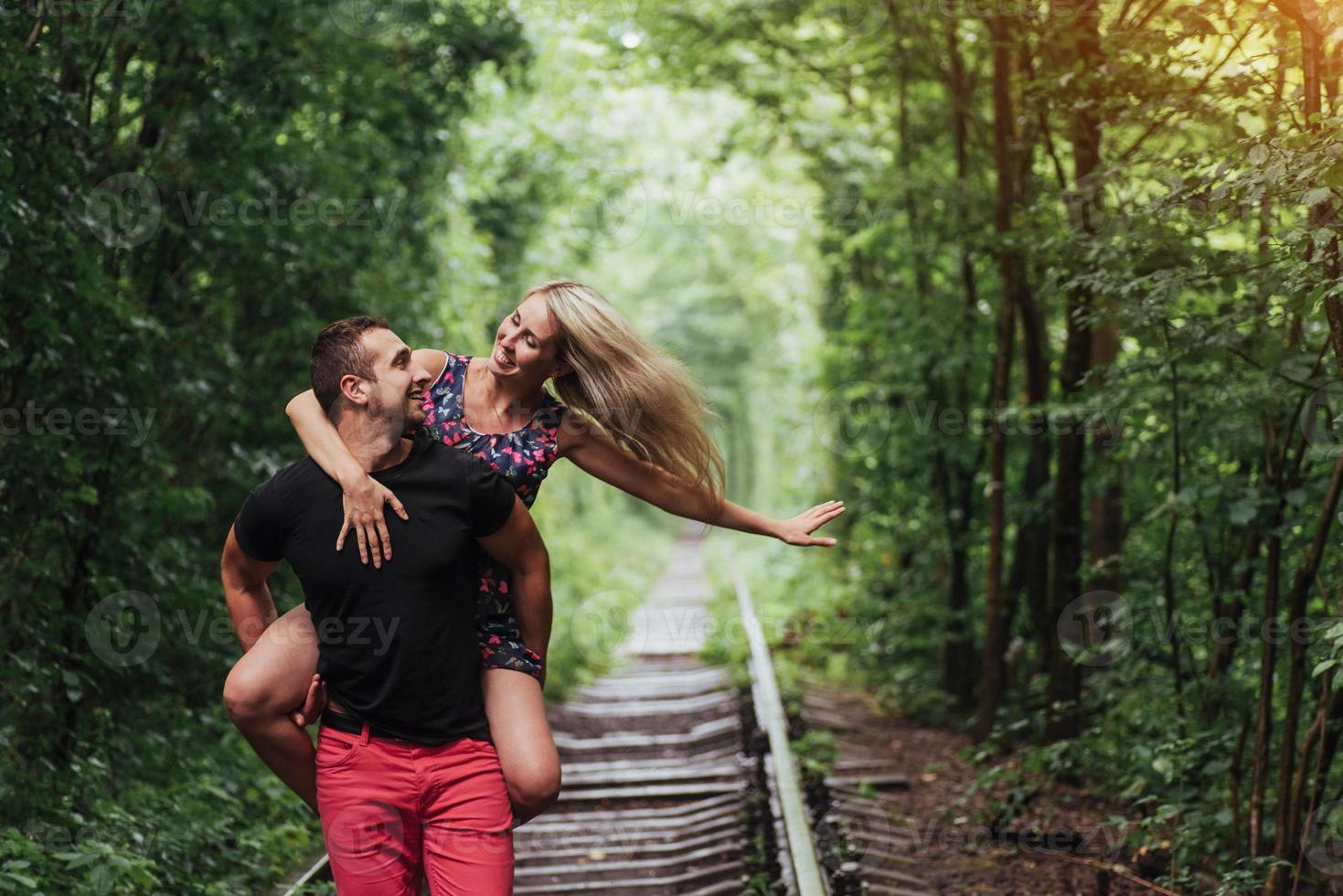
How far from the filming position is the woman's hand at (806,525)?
3451 mm

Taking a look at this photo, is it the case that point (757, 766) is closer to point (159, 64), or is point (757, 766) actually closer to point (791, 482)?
point (159, 64)

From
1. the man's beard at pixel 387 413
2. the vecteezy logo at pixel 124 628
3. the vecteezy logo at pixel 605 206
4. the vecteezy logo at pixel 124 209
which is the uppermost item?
the vecteezy logo at pixel 605 206

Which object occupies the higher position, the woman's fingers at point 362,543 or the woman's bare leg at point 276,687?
the woman's fingers at point 362,543

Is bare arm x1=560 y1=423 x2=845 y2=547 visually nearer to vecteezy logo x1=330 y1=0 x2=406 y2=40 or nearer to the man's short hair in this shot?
the man's short hair

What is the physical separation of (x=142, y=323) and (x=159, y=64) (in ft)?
5.69

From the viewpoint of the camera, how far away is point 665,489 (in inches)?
140

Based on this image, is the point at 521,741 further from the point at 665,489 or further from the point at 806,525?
the point at 806,525

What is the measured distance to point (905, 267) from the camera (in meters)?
10.5

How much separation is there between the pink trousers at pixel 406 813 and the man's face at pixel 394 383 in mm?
747

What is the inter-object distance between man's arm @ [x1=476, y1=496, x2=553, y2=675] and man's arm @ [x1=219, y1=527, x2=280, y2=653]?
57cm

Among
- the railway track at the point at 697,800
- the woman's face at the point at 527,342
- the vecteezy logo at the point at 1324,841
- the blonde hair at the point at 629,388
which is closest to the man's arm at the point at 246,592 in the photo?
the woman's face at the point at 527,342

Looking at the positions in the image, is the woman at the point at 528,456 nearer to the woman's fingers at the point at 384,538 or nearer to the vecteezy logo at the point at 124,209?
the woman's fingers at the point at 384,538

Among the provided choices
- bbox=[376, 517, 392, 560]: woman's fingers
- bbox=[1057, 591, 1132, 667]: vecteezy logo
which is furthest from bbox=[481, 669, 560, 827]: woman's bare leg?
bbox=[1057, 591, 1132, 667]: vecteezy logo

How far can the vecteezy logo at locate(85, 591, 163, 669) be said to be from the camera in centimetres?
575
